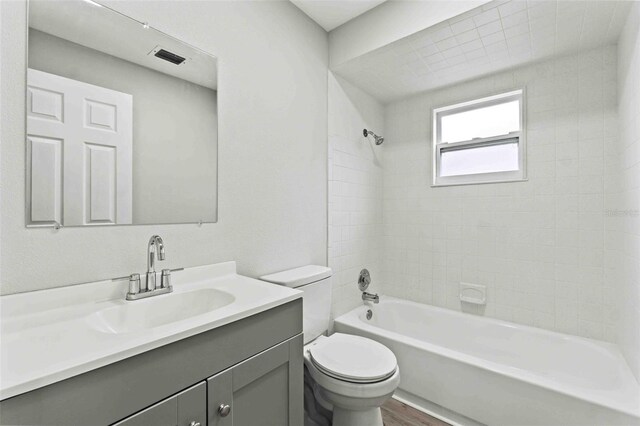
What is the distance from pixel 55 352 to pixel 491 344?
2548 mm

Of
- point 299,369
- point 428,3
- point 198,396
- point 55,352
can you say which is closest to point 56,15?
point 55,352

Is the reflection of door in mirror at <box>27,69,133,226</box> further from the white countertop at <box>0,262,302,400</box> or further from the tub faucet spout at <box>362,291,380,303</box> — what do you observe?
the tub faucet spout at <box>362,291,380,303</box>

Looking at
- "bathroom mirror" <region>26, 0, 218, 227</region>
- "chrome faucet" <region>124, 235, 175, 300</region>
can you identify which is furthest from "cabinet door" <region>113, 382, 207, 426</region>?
A: "bathroom mirror" <region>26, 0, 218, 227</region>

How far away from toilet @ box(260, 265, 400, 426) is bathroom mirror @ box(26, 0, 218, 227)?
717 millimetres

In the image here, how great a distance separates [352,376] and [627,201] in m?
1.79

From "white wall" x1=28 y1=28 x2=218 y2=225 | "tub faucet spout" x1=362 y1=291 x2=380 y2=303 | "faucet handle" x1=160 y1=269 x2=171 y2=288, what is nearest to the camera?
"white wall" x1=28 y1=28 x2=218 y2=225

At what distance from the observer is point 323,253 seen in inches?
87.4

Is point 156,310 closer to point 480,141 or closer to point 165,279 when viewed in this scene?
point 165,279

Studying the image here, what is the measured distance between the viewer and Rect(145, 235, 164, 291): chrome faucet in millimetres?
1194

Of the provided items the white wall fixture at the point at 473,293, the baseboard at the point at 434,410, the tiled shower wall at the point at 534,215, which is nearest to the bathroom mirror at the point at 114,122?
the baseboard at the point at 434,410

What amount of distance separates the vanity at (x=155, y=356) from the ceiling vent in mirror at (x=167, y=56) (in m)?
0.97

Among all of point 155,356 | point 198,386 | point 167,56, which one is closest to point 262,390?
point 198,386

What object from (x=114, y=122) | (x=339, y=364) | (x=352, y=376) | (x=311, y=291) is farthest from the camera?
(x=311, y=291)

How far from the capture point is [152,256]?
122cm
